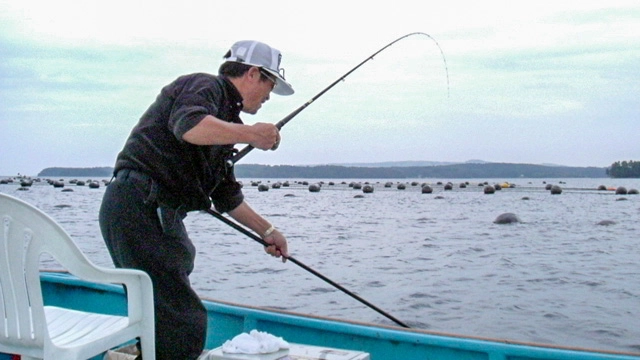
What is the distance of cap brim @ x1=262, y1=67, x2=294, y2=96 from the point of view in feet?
11.1

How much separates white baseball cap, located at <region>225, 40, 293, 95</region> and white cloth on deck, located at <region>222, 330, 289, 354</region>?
1307 mm

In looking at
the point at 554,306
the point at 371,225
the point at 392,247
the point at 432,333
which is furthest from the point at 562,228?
the point at 432,333

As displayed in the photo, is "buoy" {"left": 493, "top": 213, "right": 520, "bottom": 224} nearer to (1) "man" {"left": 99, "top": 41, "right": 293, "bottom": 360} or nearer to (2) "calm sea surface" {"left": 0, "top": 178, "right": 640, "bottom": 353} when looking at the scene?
→ (2) "calm sea surface" {"left": 0, "top": 178, "right": 640, "bottom": 353}

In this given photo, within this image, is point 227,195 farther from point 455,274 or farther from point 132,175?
point 455,274

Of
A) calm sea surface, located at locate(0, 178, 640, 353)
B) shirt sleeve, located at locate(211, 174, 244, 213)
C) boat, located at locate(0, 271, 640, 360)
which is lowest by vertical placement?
calm sea surface, located at locate(0, 178, 640, 353)

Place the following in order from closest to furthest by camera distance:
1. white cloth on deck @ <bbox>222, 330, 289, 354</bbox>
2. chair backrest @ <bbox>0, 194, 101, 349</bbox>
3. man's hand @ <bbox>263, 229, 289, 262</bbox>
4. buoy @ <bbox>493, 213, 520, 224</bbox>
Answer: chair backrest @ <bbox>0, 194, 101, 349</bbox> < white cloth on deck @ <bbox>222, 330, 289, 354</bbox> < man's hand @ <bbox>263, 229, 289, 262</bbox> < buoy @ <bbox>493, 213, 520, 224</bbox>

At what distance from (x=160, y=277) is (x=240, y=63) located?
1127mm

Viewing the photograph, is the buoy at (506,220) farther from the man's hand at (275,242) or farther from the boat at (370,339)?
the man's hand at (275,242)

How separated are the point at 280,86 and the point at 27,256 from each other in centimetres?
156

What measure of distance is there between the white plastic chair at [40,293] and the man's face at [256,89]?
1.07 m

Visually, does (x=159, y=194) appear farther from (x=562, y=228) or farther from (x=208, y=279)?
(x=562, y=228)

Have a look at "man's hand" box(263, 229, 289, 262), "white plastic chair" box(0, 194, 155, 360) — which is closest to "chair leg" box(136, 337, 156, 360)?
"white plastic chair" box(0, 194, 155, 360)

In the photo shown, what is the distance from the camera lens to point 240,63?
338 centimetres

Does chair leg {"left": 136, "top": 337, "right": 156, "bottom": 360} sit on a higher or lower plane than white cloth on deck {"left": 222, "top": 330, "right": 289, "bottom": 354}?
higher
